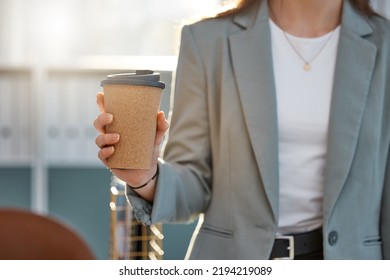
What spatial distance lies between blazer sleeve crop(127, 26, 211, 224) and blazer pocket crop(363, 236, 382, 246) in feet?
0.96

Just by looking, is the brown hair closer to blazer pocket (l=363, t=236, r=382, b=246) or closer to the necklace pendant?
the necklace pendant

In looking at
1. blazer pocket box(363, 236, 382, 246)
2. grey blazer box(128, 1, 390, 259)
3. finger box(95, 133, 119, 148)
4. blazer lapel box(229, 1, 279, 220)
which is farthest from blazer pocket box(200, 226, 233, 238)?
finger box(95, 133, 119, 148)

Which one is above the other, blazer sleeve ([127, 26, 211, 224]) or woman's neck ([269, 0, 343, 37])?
woman's neck ([269, 0, 343, 37])

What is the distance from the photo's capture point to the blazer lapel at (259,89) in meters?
1.46

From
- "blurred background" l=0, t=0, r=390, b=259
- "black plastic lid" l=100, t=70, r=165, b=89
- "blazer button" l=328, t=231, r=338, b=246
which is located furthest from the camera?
"blurred background" l=0, t=0, r=390, b=259

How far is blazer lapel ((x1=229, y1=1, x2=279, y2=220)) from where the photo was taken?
4.80ft

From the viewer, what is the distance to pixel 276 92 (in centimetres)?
151

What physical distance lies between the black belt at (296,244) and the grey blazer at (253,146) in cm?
2

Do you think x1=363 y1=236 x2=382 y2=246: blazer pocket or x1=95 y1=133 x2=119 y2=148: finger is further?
x1=363 y1=236 x2=382 y2=246: blazer pocket

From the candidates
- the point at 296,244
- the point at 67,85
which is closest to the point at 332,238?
the point at 296,244

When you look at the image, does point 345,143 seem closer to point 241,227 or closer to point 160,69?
point 241,227

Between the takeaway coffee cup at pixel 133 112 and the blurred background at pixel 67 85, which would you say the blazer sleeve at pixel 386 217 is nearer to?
the takeaway coffee cup at pixel 133 112

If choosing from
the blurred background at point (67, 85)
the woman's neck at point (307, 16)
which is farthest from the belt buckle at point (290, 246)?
the blurred background at point (67, 85)
